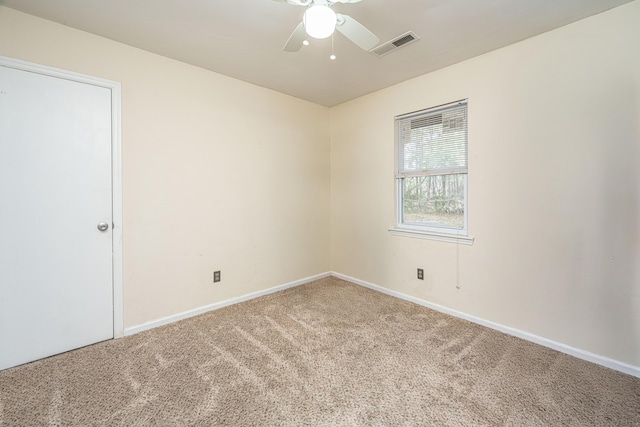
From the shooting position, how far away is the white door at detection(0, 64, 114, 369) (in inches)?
73.7

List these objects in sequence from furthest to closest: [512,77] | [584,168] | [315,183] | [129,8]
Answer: [315,183]
[512,77]
[584,168]
[129,8]

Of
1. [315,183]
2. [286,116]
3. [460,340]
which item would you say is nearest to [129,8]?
[286,116]

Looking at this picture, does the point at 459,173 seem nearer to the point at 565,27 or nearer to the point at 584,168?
the point at 584,168

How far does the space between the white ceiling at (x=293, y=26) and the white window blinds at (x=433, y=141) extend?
45 cm

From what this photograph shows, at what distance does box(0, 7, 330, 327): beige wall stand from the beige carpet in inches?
23.2

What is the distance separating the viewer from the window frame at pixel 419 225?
104 inches

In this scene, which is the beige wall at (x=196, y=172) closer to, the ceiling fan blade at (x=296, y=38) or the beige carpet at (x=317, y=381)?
the beige carpet at (x=317, y=381)

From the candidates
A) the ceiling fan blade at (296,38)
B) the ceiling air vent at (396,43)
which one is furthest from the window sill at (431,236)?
the ceiling fan blade at (296,38)

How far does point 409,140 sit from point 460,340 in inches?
81.3

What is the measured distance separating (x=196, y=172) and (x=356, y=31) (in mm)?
1921

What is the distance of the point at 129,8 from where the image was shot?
1.83 metres

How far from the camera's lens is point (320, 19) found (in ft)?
4.50

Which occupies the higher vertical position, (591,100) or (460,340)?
(591,100)

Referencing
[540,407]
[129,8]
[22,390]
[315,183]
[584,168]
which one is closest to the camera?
[540,407]
